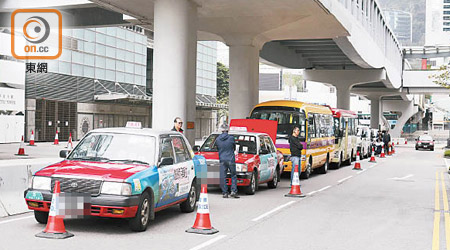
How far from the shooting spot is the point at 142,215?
1005 cm

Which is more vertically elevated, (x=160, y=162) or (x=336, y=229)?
(x=160, y=162)

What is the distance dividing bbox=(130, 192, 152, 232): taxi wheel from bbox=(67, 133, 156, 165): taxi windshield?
0.79 metres

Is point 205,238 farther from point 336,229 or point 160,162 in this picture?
point 336,229

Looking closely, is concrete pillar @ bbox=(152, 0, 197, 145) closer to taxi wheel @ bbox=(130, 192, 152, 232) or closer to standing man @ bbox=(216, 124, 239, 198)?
standing man @ bbox=(216, 124, 239, 198)

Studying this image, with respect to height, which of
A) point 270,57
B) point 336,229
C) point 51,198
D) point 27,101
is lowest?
point 336,229

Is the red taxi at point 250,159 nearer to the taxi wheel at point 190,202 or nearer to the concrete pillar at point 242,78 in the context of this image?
the taxi wheel at point 190,202

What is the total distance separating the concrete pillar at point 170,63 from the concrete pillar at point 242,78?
11255 millimetres

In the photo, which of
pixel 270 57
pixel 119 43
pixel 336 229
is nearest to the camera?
pixel 336 229

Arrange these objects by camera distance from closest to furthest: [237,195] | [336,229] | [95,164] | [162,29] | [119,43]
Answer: [95,164] → [336,229] → [237,195] → [162,29] → [119,43]

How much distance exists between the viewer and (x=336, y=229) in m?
11.2

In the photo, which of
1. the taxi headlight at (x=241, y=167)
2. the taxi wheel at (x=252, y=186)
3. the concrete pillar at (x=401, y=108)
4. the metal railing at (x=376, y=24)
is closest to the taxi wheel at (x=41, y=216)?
the taxi headlight at (x=241, y=167)

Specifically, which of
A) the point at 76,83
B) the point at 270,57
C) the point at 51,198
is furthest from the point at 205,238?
the point at 76,83

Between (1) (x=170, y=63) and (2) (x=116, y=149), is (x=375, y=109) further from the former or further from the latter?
(2) (x=116, y=149)

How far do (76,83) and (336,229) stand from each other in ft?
135
